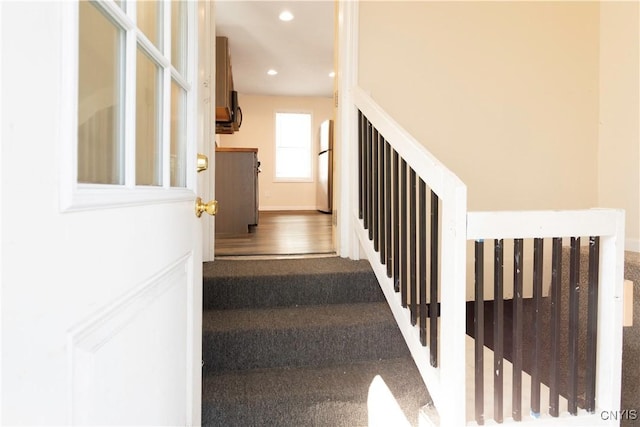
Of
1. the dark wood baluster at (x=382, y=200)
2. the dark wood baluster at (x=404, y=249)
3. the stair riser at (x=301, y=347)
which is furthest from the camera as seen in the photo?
the dark wood baluster at (x=382, y=200)

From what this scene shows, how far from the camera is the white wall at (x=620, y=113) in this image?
7.62 ft

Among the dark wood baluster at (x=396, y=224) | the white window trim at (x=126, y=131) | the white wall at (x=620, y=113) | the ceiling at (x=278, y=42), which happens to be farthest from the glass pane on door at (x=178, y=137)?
the ceiling at (x=278, y=42)

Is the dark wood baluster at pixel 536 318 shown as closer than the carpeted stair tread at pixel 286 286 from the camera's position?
Yes

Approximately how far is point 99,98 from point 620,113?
2.92m

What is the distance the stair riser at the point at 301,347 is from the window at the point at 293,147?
661 cm

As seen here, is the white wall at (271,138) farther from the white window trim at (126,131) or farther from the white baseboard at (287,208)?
the white window trim at (126,131)

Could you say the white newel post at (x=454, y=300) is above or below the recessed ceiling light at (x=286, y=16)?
below

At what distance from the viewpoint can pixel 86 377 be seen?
0.49m

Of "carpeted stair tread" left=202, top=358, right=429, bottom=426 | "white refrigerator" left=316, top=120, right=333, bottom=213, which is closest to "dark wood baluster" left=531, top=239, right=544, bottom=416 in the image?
"carpeted stair tread" left=202, top=358, right=429, bottom=426

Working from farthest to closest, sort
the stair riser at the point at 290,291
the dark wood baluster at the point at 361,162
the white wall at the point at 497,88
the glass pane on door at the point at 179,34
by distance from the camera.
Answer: the white wall at the point at 497,88
the dark wood baluster at the point at 361,162
the stair riser at the point at 290,291
the glass pane on door at the point at 179,34

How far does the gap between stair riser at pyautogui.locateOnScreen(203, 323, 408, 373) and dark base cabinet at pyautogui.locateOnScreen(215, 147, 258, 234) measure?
240 cm

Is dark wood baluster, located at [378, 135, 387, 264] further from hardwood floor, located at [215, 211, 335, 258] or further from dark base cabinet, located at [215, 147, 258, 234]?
dark base cabinet, located at [215, 147, 258, 234]

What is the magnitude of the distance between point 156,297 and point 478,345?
871mm

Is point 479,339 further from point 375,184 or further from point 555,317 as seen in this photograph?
point 375,184
